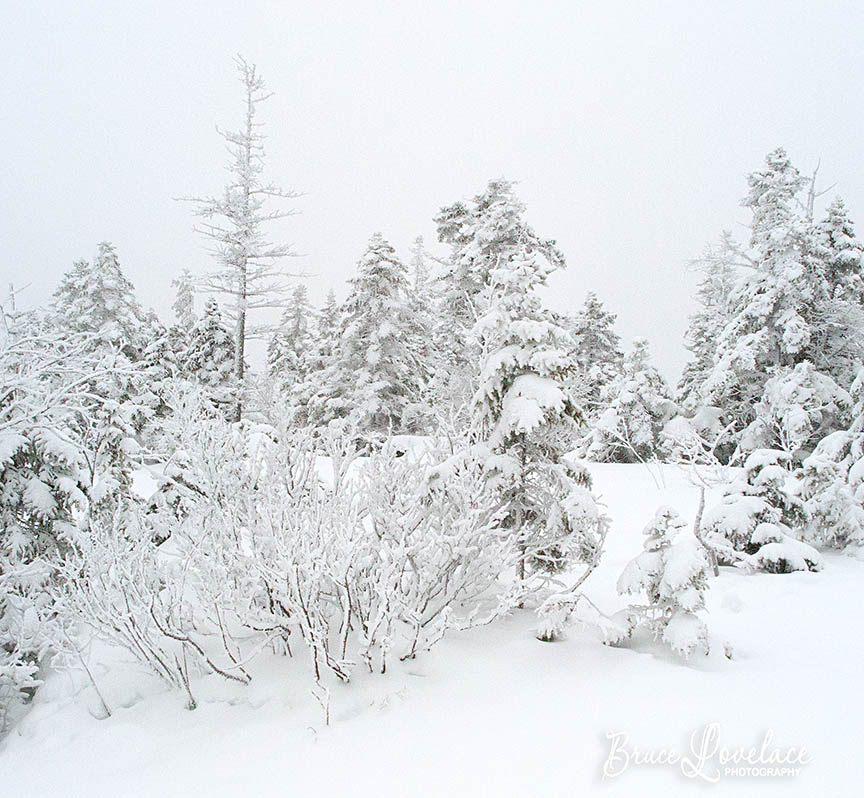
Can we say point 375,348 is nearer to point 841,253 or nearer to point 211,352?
point 211,352

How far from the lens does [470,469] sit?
18.1ft

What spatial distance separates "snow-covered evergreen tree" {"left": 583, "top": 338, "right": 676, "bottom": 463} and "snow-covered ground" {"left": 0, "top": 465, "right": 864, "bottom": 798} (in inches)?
484

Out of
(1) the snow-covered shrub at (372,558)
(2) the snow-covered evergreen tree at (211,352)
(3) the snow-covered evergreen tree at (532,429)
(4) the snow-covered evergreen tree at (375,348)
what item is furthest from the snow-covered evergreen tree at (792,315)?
(2) the snow-covered evergreen tree at (211,352)

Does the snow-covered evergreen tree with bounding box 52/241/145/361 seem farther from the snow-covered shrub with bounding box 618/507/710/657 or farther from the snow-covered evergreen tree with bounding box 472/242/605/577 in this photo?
the snow-covered shrub with bounding box 618/507/710/657

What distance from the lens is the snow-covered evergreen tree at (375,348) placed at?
19.7m

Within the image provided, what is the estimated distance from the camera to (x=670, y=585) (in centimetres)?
460

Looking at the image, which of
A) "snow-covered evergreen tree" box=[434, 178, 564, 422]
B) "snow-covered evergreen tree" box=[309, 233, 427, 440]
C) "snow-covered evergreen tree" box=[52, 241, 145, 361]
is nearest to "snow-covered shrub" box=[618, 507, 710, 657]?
"snow-covered evergreen tree" box=[434, 178, 564, 422]

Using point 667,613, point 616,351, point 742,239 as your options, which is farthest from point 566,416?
point 742,239

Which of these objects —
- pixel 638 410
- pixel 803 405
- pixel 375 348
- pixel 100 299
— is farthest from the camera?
pixel 100 299

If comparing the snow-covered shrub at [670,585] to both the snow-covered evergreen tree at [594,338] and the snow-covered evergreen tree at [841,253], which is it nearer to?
the snow-covered evergreen tree at [841,253]

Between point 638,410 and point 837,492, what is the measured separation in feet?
34.7

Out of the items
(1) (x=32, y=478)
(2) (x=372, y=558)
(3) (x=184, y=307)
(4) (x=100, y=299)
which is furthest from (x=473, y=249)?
(3) (x=184, y=307)

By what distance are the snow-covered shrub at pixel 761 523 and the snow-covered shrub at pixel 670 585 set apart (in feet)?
7.58

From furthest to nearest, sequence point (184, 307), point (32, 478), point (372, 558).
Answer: point (184, 307)
point (32, 478)
point (372, 558)
